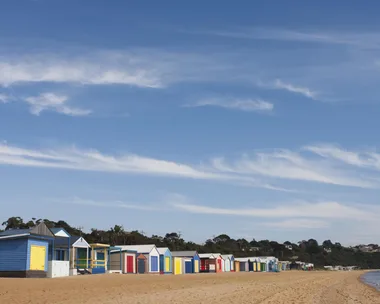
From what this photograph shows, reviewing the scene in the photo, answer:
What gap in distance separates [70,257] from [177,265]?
942 inches

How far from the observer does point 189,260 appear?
228 ft

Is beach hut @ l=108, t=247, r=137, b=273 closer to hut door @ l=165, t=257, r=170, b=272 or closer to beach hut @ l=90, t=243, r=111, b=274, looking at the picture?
beach hut @ l=90, t=243, r=111, b=274

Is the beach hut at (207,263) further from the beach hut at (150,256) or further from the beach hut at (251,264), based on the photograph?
the beach hut at (251,264)

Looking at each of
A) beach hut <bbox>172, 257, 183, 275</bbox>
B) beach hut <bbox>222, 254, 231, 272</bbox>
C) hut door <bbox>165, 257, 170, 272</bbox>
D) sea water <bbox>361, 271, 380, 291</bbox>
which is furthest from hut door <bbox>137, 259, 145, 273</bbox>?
beach hut <bbox>222, 254, 231, 272</bbox>

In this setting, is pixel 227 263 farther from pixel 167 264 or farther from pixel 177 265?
pixel 167 264

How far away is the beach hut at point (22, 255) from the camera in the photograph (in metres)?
33.8

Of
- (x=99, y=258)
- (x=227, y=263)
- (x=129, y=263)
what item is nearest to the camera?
(x=99, y=258)

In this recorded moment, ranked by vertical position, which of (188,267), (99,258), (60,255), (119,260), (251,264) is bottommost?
(251,264)

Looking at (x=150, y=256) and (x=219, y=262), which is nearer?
(x=150, y=256)

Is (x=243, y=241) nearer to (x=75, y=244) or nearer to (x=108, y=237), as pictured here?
(x=108, y=237)

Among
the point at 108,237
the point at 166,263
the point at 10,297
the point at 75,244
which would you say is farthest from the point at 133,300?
the point at 108,237

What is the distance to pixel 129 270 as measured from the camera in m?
51.6

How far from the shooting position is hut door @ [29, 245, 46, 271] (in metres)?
34.4

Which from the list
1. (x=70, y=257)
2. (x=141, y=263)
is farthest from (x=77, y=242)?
(x=141, y=263)
